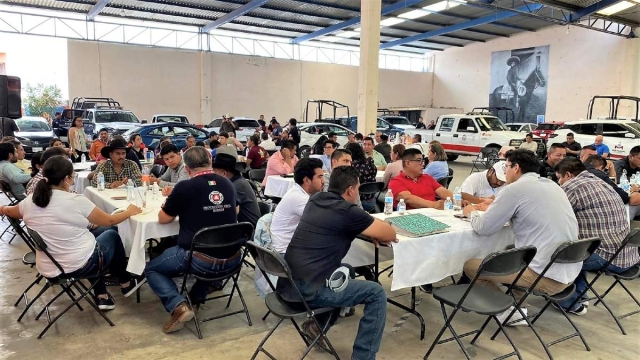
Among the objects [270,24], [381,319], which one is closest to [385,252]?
[381,319]

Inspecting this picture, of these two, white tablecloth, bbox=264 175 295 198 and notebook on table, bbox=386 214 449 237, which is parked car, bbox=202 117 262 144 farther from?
notebook on table, bbox=386 214 449 237

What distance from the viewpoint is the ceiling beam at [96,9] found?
1537cm

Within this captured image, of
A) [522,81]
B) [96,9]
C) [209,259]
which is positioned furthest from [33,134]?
[522,81]

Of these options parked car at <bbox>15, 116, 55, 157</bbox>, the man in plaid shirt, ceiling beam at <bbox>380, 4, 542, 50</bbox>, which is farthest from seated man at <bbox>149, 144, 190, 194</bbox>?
ceiling beam at <bbox>380, 4, 542, 50</bbox>

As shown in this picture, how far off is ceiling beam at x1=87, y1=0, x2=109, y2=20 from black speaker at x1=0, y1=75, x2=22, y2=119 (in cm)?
720

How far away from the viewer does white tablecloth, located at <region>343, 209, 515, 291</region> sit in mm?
3128

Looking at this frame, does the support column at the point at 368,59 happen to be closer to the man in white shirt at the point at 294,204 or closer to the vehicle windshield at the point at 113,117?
the vehicle windshield at the point at 113,117

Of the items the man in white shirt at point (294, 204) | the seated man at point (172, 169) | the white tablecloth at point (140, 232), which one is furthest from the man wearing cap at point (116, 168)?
the man in white shirt at point (294, 204)

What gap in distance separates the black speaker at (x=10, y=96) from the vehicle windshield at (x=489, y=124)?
38.6 ft

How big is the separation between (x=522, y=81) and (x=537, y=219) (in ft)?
71.6

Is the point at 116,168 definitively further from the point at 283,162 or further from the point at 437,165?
the point at 437,165

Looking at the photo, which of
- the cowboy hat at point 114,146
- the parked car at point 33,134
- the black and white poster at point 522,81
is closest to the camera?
the cowboy hat at point 114,146

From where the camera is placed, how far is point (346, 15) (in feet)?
59.8

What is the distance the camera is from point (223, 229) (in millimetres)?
3186
